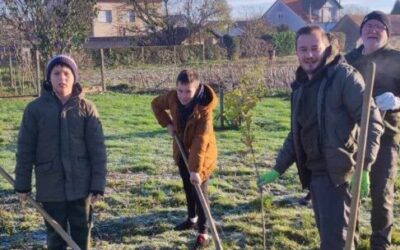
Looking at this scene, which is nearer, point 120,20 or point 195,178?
point 195,178

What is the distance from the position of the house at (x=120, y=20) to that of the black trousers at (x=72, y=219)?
26.4 metres

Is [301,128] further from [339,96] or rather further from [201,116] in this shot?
[201,116]

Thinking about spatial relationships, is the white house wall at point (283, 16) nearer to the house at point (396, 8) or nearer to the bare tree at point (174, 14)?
the house at point (396, 8)

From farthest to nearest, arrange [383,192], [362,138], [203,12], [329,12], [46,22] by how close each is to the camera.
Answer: [329,12] → [203,12] → [46,22] → [383,192] → [362,138]

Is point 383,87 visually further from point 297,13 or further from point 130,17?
point 297,13

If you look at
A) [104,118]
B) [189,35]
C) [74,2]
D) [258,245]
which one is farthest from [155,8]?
[258,245]

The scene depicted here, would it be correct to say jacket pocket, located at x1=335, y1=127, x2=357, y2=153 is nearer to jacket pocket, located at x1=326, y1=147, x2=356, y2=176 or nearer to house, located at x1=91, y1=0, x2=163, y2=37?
jacket pocket, located at x1=326, y1=147, x2=356, y2=176

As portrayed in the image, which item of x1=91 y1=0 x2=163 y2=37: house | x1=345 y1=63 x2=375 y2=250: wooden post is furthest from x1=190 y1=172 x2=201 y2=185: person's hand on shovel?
x1=91 y1=0 x2=163 y2=37: house

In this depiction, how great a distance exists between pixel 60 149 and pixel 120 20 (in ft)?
123

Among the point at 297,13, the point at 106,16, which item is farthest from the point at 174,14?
the point at 297,13

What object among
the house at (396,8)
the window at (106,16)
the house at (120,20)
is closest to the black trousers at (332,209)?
the house at (120,20)

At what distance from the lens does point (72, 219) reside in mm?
3852

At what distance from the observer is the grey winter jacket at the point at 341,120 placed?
3.04 m

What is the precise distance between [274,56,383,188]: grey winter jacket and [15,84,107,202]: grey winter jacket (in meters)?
1.41
